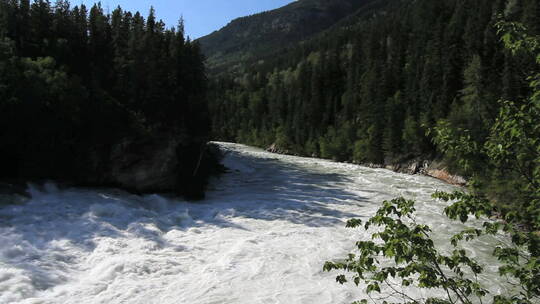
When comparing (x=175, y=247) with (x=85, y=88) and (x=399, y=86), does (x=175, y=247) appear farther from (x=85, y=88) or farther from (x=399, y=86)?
(x=399, y=86)

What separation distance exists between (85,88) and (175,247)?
614 inches

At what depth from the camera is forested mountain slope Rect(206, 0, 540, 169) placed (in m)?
43.9

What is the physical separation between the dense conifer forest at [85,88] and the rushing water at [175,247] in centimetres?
304

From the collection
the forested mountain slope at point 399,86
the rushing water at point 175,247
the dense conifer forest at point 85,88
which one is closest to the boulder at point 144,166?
the dense conifer forest at point 85,88

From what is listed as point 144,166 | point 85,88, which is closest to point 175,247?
point 144,166

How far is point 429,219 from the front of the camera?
Result: 18891mm

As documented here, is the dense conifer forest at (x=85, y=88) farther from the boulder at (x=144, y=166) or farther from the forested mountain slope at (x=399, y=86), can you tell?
the forested mountain slope at (x=399, y=86)

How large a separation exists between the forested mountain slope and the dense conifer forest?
82.6 ft

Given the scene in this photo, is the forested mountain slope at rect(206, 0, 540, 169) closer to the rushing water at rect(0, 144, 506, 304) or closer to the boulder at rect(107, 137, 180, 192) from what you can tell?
the rushing water at rect(0, 144, 506, 304)

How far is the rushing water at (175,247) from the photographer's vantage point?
1071 cm

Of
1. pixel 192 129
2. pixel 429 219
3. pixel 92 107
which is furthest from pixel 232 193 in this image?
pixel 429 219

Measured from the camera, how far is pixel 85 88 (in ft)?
79.9

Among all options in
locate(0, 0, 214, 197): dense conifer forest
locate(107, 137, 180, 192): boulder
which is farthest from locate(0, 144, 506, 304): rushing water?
locate(0, 0, 214, 197): dense conifer forest

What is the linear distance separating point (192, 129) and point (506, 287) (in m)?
25.7
